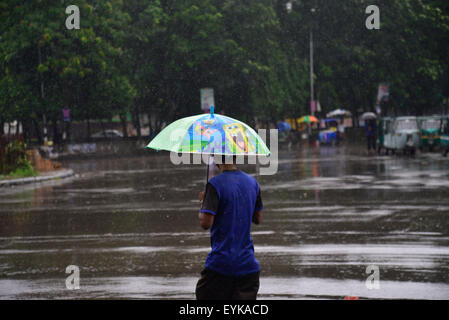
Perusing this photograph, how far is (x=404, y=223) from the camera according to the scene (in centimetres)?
1393

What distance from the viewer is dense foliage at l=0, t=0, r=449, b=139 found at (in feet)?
172

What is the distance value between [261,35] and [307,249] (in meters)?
50.2

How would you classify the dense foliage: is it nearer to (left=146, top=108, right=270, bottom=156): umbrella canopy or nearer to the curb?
the curb

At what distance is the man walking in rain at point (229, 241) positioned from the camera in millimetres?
5309

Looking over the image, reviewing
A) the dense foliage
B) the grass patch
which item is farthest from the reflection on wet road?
the dense foliage

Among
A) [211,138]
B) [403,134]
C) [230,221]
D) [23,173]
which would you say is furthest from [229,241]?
[403,134]

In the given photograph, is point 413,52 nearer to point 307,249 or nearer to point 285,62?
point 285,62

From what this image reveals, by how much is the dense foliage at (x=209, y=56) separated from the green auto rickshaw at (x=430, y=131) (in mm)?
16946

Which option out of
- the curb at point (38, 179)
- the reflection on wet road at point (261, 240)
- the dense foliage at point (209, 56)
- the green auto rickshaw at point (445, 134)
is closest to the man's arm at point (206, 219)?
the reflection on wet road at point (261, 240)

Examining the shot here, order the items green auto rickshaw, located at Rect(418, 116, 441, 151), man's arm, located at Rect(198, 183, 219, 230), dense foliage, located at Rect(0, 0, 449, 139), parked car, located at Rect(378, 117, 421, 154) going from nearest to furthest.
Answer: man's arm, located at Rect(198, 183, 219, 230)
parked car, located at Rect(378, 117, 421, 154)
green auto rickshaw, located at Rect(418, 116, 441, 151)
dense foliage, located at Rect(0, 0, 449, 139)

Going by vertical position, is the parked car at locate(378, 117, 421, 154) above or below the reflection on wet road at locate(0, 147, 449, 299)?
above

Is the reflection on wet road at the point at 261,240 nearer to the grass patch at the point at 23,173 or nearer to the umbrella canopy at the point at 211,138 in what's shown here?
the umbrella canopy at the point at 211,138

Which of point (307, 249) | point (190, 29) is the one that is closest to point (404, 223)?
point (307, 249)

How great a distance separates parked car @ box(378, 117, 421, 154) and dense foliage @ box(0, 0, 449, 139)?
19.1m
